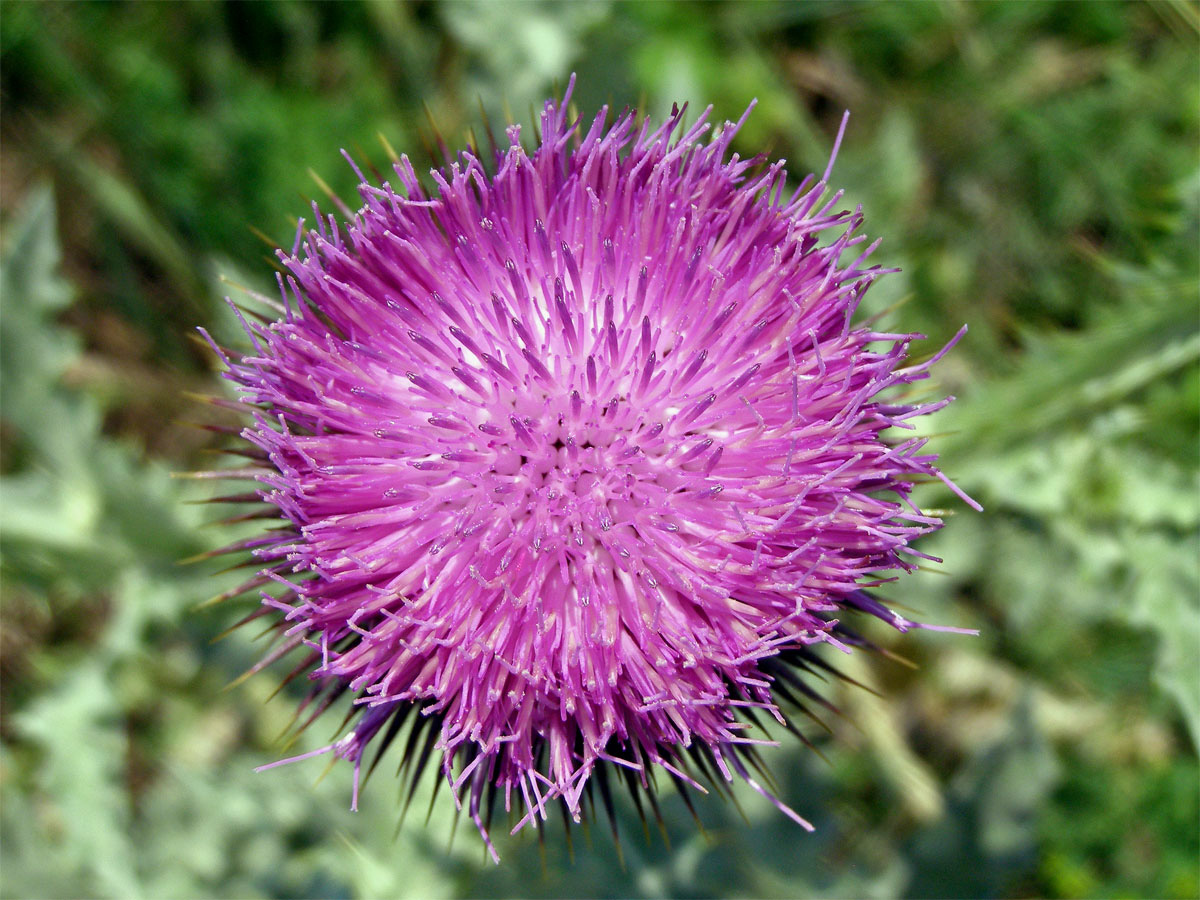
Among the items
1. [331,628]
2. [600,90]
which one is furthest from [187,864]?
[600,90]

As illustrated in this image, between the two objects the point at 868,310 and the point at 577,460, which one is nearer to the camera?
the point at 577,460

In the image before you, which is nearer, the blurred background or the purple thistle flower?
the purple thistle flower

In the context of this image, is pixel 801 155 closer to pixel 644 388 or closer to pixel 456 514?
pixel 644 388

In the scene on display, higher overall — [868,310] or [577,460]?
[868,310]

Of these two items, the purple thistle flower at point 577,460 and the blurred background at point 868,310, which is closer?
the purple thistle flower at point 577,460
